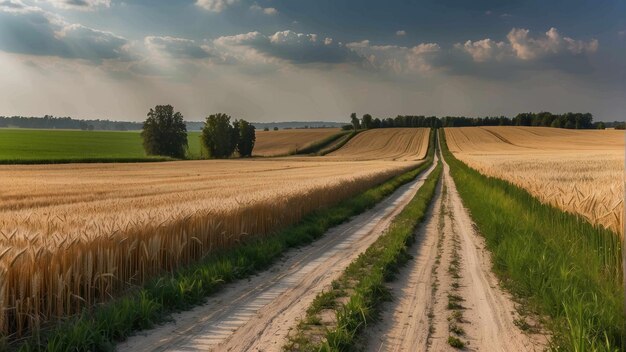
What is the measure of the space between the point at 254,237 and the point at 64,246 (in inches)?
233

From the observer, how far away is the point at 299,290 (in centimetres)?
761

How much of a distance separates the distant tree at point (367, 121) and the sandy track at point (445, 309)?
525ft

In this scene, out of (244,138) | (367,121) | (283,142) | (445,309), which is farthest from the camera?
(367,121)

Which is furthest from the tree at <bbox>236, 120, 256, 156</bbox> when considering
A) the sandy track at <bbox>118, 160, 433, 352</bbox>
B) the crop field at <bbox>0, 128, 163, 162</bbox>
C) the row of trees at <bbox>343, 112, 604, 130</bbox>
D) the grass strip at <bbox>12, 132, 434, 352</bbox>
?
the sandy track at <bbox>118, 160, 433, 352</bbox>

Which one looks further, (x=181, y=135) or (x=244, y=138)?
→ (x=244, y=138)

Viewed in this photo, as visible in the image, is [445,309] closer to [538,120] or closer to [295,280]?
[295,280]

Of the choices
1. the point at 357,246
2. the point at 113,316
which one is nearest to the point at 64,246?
the point at 113,316

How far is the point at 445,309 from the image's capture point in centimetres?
662

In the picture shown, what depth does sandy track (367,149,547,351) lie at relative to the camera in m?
5.43

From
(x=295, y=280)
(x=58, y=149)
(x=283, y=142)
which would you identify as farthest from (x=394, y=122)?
(x=295, y=280)

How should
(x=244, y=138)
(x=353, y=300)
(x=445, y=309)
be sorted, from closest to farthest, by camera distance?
(x=353, y=300)
(x=445, y=309)
(x=244, y=138)

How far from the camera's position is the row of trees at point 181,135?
95.2 m

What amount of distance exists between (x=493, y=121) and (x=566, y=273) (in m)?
195

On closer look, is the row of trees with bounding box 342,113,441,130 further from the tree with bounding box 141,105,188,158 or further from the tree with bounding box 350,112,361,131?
the tree with bounding box 141,105,188,158
